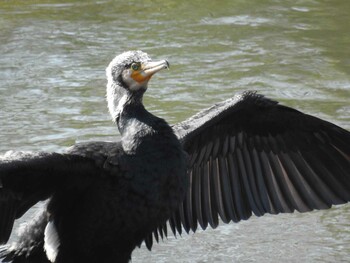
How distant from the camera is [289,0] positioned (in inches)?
457

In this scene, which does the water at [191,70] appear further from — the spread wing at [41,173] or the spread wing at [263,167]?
the spread wing at [41,173]

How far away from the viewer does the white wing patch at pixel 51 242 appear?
5105 millimetres

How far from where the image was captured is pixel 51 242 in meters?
5.11

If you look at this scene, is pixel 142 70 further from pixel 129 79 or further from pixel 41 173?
pixel 41 173

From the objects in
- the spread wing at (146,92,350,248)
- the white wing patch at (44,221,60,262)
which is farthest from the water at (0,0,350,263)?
the white wing patch at (44,221,60,262)

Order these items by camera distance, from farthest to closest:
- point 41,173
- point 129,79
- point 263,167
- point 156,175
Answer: point 263,167 < point 129,79 < point 156,175 < point 41,173

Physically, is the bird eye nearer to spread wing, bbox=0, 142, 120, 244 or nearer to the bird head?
the bird head

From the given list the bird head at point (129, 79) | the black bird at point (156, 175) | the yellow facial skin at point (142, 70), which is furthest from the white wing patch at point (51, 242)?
the yellow facial skin at point (142, 70)

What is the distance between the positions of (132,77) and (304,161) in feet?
4.05

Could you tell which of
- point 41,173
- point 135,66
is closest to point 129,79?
point 135,66

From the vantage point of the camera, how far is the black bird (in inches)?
197

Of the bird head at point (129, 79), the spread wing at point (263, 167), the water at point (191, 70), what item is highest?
the bird head at point (129, 79)

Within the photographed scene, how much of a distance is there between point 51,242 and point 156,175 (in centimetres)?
61

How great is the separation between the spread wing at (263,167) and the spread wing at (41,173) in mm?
818
